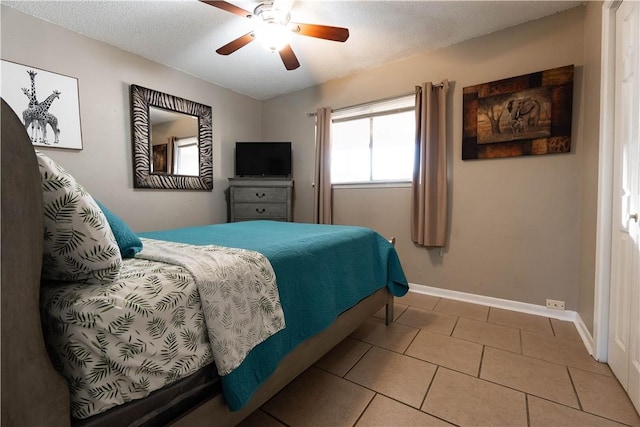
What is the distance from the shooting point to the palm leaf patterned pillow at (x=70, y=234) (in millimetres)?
642

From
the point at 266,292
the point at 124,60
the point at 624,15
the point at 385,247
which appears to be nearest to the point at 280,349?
the point at 266,292

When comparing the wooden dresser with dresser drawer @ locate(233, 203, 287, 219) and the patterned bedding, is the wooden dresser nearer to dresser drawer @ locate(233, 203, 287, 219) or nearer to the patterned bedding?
dresser drawer @ locate(233, 203, 287, 219)

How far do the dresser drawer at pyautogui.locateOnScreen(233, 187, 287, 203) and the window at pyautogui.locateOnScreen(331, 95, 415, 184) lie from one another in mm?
701

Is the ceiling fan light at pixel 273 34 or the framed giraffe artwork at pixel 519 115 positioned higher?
the ceiling fan light at pixel 273 34

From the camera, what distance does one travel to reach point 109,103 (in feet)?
8.55

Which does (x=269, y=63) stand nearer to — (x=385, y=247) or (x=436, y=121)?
(x=436, y=121)

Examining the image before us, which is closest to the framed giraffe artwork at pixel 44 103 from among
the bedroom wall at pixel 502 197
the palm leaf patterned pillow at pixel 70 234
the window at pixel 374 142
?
the palm leaf patterned pillow at pixel 70 234

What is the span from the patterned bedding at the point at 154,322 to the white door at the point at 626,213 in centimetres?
168

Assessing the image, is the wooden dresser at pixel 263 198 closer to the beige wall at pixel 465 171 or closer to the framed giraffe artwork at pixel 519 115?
the beige wall at pixel 465 171

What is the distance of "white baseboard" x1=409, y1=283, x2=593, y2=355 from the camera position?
1.91m

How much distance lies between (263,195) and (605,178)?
309 centimetres

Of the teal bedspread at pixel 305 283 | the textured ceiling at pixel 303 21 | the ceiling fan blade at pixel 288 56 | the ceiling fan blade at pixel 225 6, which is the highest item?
the textured ceiling at pixel 303 21

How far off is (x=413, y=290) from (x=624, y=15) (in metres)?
2.49

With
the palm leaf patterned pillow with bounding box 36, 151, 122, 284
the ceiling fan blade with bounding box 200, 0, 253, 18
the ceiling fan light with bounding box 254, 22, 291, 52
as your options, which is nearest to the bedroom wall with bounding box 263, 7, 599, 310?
the ceiling fan light with bounding box 254, 22, 291, 52
